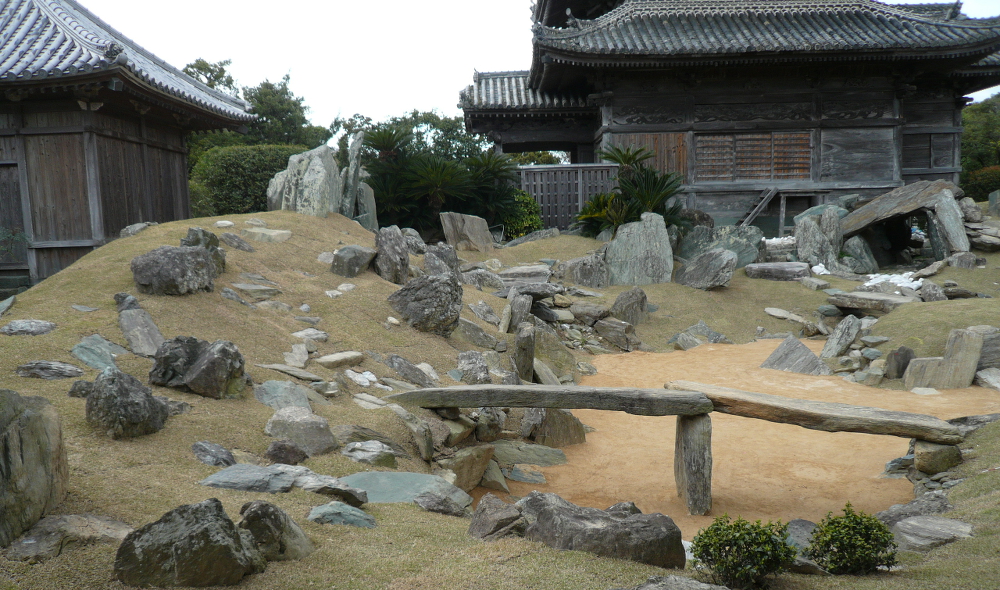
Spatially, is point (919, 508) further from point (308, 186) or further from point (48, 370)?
point (308, 186)

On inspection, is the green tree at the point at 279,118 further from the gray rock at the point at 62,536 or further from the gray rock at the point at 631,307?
the gray rock at the point at 62,536

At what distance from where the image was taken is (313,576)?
8.20 ft

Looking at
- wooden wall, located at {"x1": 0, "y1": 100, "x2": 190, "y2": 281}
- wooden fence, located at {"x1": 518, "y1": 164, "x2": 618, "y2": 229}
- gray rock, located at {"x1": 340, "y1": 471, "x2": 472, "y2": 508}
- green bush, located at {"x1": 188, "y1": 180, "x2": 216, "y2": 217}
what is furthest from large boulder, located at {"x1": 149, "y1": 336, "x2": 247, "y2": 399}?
green bush, located at {"x1": 188, "y1": 180, "x2": 216, "y2": 217}

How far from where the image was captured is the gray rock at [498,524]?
3.16 meters

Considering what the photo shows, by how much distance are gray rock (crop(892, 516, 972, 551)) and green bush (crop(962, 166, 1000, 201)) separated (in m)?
24.2

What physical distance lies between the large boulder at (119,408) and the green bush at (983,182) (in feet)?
88.4

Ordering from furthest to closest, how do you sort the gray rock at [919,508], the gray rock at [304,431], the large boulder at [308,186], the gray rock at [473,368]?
the large boulder at [308,186] → the gray rock at [473,368] → the gray rock at [304,431] → the gray rock at [919,508]

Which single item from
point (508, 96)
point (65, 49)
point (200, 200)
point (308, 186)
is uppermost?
point (508, 96)

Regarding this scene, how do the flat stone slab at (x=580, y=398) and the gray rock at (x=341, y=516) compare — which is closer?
the gray rock at (x=341, y=516)

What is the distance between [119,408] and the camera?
371 cm

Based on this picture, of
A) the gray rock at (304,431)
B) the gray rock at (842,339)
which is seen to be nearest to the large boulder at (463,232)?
the gray rock at (842,339)

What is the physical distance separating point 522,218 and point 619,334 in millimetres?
5526

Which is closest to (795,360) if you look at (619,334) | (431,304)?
(619,334)

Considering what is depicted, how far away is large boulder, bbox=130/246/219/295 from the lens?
6.21 meters
